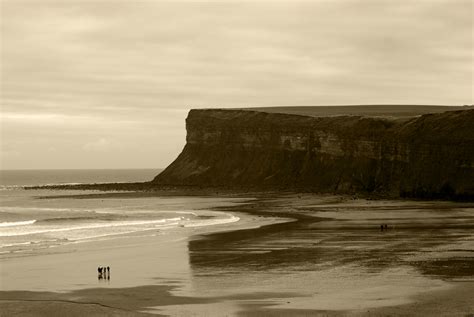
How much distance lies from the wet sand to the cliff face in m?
42.3

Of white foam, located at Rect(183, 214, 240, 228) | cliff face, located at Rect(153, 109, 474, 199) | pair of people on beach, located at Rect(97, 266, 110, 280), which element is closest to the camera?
pair of people on beach, located at Rect(97, 266, 110, 280)

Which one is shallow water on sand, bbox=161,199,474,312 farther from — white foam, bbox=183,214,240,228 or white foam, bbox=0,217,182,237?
white foam, bbox=0,217,182,237

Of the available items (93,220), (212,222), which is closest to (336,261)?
(212,222)

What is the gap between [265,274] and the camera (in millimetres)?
36000

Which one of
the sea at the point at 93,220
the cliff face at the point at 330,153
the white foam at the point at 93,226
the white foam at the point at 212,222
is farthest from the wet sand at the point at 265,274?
the cliff face at the point at 330,153

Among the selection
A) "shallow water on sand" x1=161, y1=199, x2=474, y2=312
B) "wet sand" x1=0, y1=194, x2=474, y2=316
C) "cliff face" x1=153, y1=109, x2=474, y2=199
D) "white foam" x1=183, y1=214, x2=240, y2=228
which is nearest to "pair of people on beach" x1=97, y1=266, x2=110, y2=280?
"wet sand" x1=0, y1=194, x2=474, y2=316

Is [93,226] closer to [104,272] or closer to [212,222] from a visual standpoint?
[212,222]

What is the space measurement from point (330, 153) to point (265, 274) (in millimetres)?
93960

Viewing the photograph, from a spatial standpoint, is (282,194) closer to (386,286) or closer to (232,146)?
(232,146)

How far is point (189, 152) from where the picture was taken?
531 ft

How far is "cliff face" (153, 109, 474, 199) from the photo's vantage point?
100m

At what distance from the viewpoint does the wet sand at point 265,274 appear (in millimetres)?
28766

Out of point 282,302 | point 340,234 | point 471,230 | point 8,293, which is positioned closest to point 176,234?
point 340,234

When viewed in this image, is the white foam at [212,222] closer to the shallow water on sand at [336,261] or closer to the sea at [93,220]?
the sea at [93,220]
